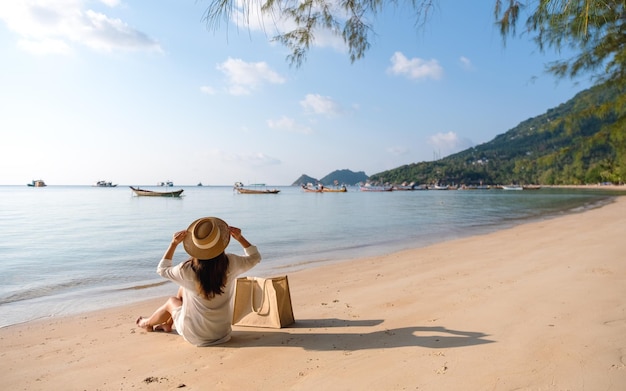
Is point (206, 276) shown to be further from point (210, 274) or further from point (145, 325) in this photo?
point (145, 325)

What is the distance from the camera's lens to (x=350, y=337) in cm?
401

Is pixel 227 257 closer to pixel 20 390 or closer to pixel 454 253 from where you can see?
pixel 20 390

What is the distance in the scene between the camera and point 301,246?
14.2m

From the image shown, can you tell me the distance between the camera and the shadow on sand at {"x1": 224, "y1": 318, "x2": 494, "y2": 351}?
367 centimetres

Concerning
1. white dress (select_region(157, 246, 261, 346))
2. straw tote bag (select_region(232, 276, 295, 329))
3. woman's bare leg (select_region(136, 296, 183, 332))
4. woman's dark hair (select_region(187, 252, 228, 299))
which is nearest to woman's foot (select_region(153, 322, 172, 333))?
woman's bare leg (select_region(136, 296, 183, 332))

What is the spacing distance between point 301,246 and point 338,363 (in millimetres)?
10970

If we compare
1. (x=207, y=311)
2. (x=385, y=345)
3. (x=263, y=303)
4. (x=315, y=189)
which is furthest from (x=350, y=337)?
(x=315, y=189)

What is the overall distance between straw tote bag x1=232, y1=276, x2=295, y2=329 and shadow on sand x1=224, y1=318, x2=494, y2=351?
0.33 ft

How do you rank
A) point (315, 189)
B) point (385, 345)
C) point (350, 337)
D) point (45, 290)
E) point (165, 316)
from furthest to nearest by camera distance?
point (315, 189) < point (45, 290) < point (165, 316) < point (350, 337) < point (385, 345)

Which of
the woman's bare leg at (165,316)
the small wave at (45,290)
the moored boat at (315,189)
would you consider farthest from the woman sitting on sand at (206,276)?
the moored boat at (315,189)

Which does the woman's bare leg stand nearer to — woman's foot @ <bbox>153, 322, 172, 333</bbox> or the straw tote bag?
woman's foot @ <bbox>153, 322, 172, 333</bbox>

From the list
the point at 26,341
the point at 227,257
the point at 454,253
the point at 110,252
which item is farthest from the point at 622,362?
the point at 110,252

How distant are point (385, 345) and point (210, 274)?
1.83m

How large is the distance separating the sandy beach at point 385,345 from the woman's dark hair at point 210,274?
612mm
